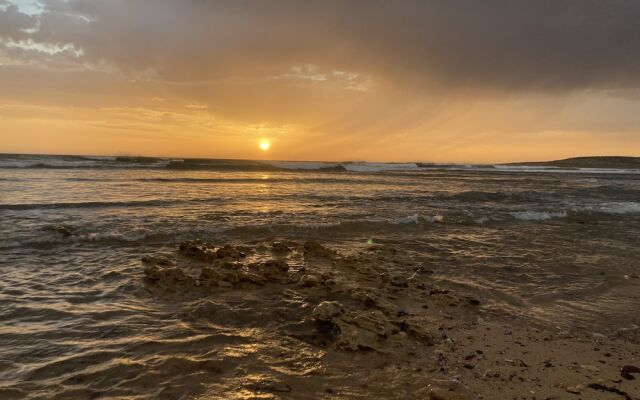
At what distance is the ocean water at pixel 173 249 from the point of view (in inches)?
162

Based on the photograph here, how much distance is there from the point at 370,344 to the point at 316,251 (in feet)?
14.9

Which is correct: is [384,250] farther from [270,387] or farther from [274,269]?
[270,387]

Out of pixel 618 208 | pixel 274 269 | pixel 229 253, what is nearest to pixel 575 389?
pixel 274 269

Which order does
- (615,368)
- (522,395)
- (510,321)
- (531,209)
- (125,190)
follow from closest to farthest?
(522,395) < (615,368) < (510,321) < (531,209) < (125,190)

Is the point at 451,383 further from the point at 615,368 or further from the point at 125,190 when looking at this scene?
the point at 125,190

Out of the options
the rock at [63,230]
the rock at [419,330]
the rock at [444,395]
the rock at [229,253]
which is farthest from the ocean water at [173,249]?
the rock at [444,395]

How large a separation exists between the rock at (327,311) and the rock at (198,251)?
11.8ft

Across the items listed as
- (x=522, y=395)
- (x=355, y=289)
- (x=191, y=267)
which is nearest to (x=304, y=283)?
(x=355, y=289)

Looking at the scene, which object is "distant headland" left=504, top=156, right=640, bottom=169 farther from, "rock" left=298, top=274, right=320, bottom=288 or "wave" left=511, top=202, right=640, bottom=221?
"rock" left=298, top=274, right=320, bottom=288

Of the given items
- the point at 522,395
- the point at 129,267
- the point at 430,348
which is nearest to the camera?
the point at 522,395

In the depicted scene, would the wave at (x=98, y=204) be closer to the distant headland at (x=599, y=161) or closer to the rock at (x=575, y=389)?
the rock at (x=575, y=389)

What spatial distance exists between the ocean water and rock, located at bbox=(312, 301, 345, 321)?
0.81 meters

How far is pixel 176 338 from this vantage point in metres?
4.73

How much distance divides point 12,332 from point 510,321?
588cm
